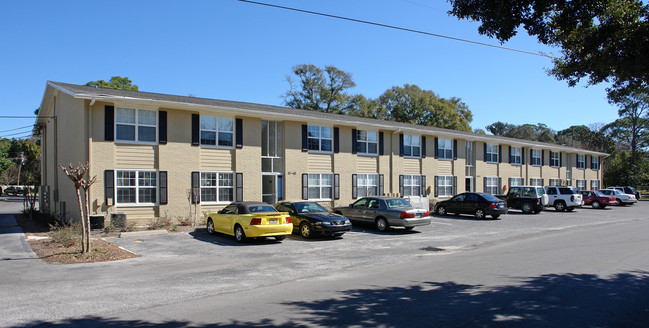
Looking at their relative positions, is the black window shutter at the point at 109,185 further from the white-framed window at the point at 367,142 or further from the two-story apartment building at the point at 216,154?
the white-framed window at the point at 367,142

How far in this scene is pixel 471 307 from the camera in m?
6.33

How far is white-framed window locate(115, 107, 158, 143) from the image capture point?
56.5ft

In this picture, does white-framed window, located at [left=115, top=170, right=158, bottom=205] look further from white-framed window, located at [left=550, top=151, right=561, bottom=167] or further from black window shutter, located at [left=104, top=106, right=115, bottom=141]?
white-framed window, located at [left=550, top=151, right=561, bottom=167]

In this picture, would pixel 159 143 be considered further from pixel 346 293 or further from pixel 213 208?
pixel 346 293

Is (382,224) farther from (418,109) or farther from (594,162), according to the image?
(594,162)

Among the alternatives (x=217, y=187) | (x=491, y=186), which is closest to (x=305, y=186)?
(x=217, y=187)

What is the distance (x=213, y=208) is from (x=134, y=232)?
14.4ft

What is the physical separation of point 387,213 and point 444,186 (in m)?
14.4

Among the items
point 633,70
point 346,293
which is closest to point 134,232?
point 346,293

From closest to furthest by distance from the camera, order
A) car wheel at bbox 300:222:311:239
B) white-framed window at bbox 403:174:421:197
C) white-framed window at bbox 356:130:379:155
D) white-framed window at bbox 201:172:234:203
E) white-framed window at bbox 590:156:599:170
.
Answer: car wheel at bbox 300:222:311:239 < white-framed window at bbox 201:172:234:203 < white-framed window at bbox 356:130:379:155 < white-framed window at bbox 403:174:421:197 < white-framed window at bbox 590:156:599:170

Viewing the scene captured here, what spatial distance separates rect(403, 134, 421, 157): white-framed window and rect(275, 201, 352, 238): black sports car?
12935mm

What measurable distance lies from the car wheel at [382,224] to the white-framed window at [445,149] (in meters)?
13.9

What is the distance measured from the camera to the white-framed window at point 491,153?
3388cm

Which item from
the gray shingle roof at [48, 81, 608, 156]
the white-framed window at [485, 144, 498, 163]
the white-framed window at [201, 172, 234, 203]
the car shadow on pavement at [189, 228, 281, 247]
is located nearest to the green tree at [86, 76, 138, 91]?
the gray shingle roof at [48, 81, 608, 156]
